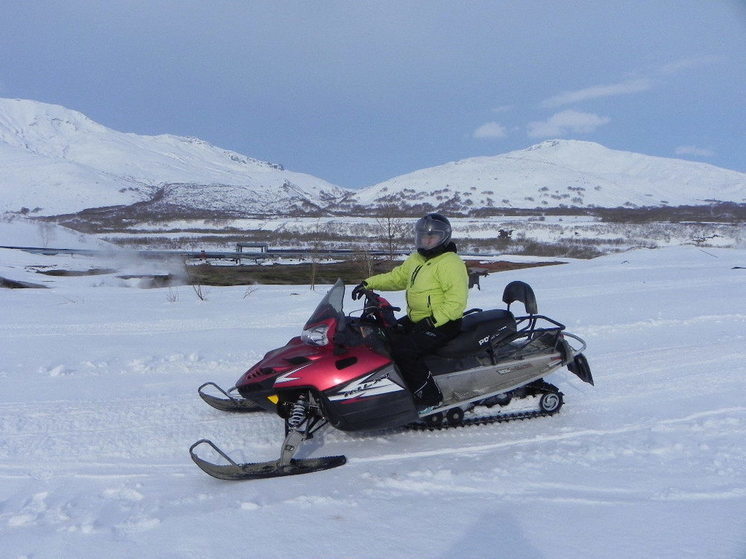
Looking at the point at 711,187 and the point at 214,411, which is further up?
the point at 711,187

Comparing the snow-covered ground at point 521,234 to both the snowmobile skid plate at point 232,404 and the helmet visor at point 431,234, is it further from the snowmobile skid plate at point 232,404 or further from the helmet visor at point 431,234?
the helmet visor at point 431,234

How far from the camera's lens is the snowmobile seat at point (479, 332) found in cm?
411

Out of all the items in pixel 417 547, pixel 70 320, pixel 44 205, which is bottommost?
pixel 417 547

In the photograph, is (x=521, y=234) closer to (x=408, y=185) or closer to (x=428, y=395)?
(x=428, y=395)

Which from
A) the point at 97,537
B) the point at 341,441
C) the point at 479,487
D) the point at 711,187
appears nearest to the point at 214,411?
the point at 341,441

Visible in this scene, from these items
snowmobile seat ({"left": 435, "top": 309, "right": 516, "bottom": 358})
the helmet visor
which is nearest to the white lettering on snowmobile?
snowmobile seat ({"left": 435, "top": 309, "right": 516, "bottom": 358})

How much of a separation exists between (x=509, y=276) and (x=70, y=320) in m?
10.6

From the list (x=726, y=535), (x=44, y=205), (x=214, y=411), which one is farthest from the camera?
(x=44, y=205)

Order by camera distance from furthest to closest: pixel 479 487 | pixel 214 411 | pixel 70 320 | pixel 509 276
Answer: pixel 509 276
pixel 70 320
pixel 214 411
pixel 479 487

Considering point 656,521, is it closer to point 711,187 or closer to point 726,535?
point 726,535

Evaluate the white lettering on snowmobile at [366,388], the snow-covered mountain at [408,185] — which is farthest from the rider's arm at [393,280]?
the snow-covered mountain at [408,185]

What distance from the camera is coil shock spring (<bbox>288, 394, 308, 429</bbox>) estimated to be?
11.8 feet

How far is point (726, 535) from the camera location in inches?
104

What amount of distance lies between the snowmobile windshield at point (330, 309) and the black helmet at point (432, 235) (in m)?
0.71
